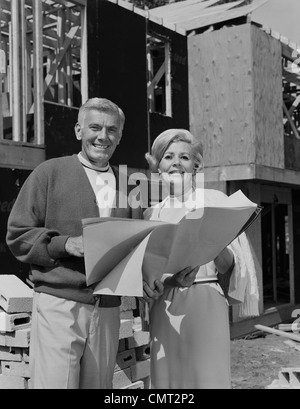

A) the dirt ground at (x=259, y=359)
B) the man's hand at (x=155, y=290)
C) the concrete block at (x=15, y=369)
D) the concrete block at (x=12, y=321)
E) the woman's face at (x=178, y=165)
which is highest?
the woman's face at (x=178, y=165)

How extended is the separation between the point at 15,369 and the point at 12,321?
0.33 meters

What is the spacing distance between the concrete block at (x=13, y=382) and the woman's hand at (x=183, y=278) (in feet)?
5.22

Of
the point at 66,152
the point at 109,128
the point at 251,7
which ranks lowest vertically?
the point at 109,128

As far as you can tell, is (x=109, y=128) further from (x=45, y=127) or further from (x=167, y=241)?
(x=45, y=127)

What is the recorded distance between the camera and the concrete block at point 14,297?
4.03 m

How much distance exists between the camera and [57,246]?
244cm

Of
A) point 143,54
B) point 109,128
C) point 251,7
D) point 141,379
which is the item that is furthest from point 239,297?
point 251,7

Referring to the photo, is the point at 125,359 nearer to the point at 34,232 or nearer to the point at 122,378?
the point at 122,378

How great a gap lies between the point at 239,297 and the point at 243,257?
20 cm

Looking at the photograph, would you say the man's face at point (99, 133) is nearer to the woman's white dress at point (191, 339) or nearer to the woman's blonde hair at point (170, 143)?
the woman's blonde hair at point (170, 143)

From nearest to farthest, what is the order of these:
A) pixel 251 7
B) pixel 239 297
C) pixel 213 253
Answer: pixel 213 253, pixel 239 297, pixel 251 7

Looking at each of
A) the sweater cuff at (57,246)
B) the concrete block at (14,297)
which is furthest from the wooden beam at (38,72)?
the sweater cuff at (57,246)

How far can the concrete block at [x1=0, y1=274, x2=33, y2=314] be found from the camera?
4.03 metres
